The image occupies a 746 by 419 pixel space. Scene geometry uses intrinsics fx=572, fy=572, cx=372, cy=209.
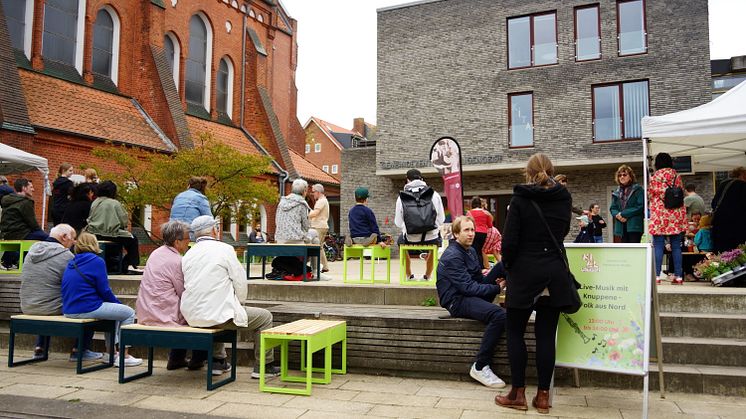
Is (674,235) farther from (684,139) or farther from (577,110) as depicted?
(577,110)

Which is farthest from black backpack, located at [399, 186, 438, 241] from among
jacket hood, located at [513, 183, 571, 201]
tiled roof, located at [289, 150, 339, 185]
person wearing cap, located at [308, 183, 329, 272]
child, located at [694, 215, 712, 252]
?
tiled roof, located at [289, 150, 339, 185]

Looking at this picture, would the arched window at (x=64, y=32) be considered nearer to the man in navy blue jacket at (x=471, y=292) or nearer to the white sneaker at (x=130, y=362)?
the white sneaker at (x=130, y=362)

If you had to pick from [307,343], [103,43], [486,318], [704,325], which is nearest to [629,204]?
[704,325]

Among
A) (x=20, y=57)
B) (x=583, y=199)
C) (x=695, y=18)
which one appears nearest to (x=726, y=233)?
(x=583, y=199)

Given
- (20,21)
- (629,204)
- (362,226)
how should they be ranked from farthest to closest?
(20,21) → (362,226) → (629,204)

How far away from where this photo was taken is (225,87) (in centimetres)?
3009

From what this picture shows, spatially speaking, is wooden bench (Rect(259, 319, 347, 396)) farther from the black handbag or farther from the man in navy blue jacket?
the black handbag

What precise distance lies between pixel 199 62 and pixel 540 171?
26198 mm

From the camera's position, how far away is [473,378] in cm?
566

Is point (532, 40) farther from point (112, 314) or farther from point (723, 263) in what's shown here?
point (112, 314)

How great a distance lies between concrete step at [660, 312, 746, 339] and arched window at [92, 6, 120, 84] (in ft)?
74.8

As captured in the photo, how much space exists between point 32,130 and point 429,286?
14.8m

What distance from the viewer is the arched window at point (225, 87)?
29.6 meters

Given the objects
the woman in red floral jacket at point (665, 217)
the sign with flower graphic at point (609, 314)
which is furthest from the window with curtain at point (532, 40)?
the sign with flower graphic at point (609, 314)
